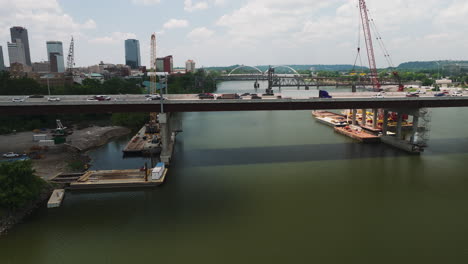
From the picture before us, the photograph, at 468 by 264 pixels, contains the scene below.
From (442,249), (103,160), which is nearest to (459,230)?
(442,249)

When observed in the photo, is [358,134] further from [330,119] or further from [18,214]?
[18,214]

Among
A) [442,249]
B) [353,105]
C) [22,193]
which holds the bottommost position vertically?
[442,249]

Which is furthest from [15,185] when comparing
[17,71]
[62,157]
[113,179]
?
[17,71]

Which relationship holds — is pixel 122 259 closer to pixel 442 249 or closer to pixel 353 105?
pixel 442 249

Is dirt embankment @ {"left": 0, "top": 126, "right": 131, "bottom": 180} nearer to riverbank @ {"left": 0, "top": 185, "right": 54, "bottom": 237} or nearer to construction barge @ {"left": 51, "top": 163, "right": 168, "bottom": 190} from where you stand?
construction barge @ {"left": 51, "top": 163, "right": 168, "bottom": 190}

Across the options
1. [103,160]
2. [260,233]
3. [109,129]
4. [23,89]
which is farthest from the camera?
[23,89]

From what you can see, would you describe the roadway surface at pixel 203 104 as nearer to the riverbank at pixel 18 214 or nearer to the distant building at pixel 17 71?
the riverbank at pixel 18 214
